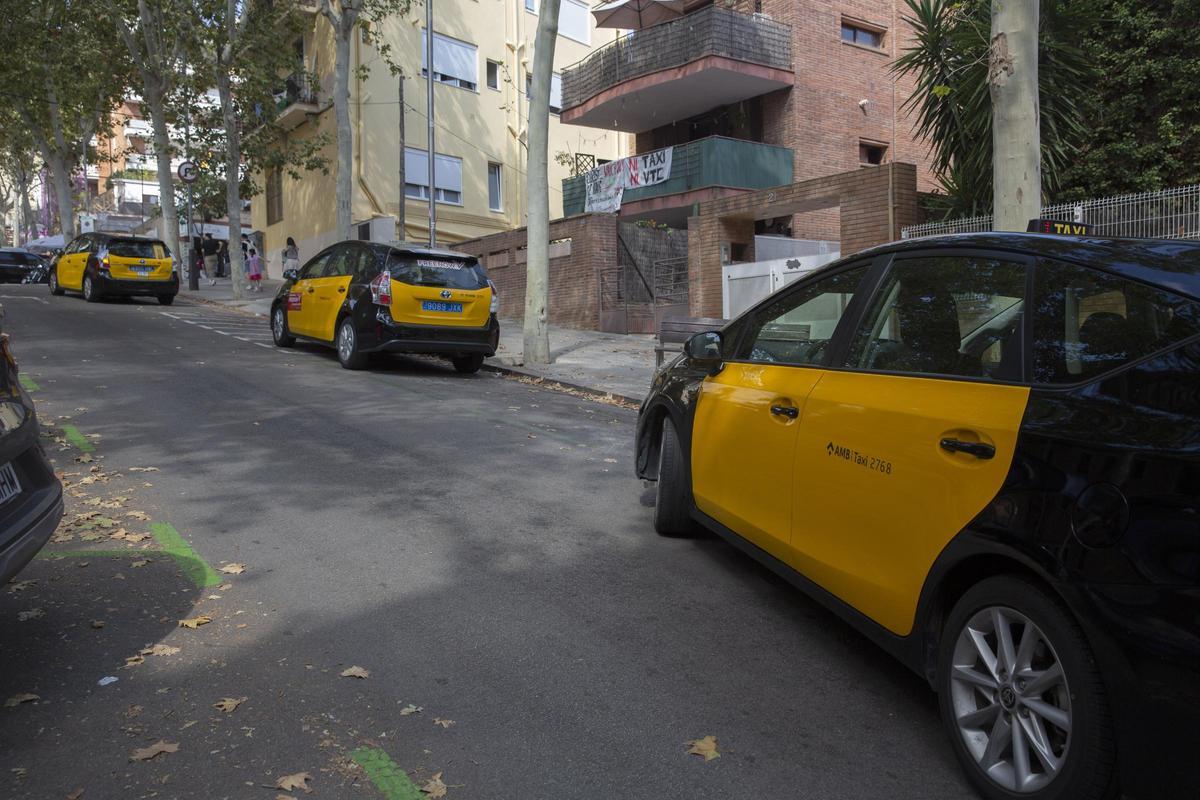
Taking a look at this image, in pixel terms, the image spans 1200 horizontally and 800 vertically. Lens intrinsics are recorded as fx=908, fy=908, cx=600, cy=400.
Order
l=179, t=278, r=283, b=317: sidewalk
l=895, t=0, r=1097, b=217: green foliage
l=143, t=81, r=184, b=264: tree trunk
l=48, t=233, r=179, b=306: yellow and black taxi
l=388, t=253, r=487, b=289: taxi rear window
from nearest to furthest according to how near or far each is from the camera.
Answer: l=388, t=253, r=487, b=289: taxi rear window
l=895, t=0, r=1097, b=217: green foliage
l=48, t=233, r=179, b=306: yellow and black taxi
l=179, t=278, r=283, b=317: sidewalk
l=143, t=81, r=184, b=264: tree trunk

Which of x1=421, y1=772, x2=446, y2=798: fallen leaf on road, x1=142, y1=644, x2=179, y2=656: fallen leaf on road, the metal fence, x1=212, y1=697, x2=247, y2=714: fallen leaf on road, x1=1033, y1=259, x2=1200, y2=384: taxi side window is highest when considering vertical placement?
the metal fence

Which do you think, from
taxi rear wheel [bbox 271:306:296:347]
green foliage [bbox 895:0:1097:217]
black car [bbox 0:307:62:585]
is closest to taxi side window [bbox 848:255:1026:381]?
black car [bbox 0:307:62:585]

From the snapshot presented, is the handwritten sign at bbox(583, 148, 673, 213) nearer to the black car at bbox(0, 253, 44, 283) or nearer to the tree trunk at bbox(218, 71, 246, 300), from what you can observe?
the tree trunk at bbox(218, 71, 246, 300)

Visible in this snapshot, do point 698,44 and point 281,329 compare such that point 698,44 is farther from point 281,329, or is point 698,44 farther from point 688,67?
point 281,329

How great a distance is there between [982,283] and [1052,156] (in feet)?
36.1

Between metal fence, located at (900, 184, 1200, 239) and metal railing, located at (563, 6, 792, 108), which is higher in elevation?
metal railing, located at (563, 6, 792, 108)

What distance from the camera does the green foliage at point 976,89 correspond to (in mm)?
11805

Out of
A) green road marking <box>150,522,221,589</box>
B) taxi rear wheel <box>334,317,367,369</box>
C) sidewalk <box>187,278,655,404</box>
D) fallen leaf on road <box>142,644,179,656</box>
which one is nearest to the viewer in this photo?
fallen leaf on road <box>142,644,179,656</box>

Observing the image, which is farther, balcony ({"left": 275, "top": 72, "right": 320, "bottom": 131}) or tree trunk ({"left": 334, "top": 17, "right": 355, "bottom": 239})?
balcony ({"left": 275, "top": 72, "right": 320, "bottom": 131})

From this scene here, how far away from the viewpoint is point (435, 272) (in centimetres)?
1164

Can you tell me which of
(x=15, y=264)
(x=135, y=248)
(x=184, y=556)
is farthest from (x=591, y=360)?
(x=15, y=264)

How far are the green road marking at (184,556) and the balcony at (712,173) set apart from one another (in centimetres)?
1668

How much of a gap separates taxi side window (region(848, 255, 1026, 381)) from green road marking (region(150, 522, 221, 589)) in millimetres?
3093

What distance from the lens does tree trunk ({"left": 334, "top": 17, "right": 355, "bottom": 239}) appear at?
778 inches
